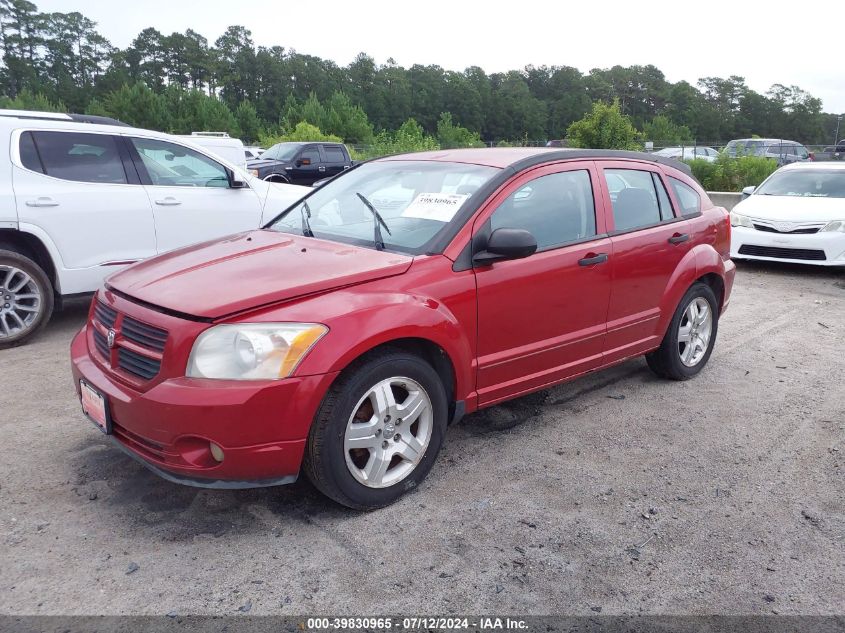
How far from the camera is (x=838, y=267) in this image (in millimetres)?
10195

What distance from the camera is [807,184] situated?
34.5 feet

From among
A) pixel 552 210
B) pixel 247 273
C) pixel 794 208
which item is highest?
pixel 552 210

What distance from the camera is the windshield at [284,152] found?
2092 centimetres

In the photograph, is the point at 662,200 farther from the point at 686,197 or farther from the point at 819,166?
the point at 819,166

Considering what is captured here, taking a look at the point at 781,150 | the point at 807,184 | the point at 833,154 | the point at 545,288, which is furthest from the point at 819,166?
the point at 833,154

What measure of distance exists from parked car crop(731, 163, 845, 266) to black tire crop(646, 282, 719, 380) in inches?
193

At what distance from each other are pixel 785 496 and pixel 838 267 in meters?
8.02

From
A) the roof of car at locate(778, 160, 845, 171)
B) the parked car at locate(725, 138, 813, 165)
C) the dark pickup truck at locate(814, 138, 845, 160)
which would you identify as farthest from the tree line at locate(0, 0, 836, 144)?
the roof of car at locate(778, 160, 845, 171)

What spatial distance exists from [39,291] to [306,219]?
3023 millimetres

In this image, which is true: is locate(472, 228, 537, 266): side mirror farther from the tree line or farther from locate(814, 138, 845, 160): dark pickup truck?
the tree line

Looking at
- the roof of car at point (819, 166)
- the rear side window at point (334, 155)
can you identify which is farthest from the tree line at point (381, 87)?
the roof of car at point (819, 166)

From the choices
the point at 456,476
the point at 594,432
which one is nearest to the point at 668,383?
the point at 594,432

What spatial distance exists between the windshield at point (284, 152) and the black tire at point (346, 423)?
18.5 m

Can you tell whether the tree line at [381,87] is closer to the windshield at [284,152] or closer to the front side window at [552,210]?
the windshield at [284,152]
